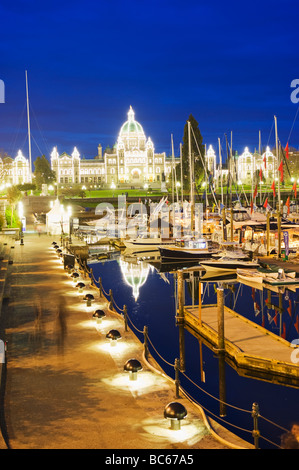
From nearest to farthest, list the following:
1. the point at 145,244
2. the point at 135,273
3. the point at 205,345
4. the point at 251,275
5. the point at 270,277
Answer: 1. the point at 205,345
2. the point at 270,277
3. the point at 251,275
4. the point at 135,273
5. the point at 145,244

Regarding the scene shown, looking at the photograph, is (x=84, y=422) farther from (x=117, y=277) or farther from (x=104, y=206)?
(x=104, y=206)

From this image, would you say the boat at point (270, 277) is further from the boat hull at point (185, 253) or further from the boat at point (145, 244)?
the boat at point (145, 244)

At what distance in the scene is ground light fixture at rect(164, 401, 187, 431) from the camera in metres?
11.6

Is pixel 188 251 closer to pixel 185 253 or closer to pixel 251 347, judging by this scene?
pixel 185 253

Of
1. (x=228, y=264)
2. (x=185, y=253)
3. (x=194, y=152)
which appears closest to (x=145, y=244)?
(x=185, y=253)

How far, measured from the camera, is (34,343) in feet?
61.0

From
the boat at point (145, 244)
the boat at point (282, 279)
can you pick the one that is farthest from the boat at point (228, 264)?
the boat at point (145, 244)

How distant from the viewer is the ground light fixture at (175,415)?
1157 centimetres

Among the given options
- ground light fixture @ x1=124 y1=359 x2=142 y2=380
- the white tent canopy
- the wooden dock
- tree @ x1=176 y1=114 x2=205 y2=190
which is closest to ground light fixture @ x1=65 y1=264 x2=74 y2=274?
the wooden dock

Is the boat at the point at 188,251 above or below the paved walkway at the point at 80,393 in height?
above

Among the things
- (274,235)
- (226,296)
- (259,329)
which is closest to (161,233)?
(274,235)

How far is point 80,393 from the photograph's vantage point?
13984mm

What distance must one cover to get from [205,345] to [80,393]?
10484 millimetres

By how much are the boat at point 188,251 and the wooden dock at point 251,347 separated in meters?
22.1
